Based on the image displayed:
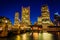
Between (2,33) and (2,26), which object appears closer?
(2,33)

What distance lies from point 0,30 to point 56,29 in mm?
34175

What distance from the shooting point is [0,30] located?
126 feet

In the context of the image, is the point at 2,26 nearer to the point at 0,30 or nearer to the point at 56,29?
the point at 0,30

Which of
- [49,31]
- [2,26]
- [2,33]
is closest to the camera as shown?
[2,33]

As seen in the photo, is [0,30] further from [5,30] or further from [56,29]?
[56,29]

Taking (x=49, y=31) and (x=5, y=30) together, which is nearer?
(x=5, y=30)

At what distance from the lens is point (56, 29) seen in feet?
225

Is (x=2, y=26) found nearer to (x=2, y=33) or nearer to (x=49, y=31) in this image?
(x=2, y=33)

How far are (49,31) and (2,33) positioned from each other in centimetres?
3405

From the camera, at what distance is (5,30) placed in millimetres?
37594

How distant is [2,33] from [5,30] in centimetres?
104

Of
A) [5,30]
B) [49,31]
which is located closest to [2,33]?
[5,30]

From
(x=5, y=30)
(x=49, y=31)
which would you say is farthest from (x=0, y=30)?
(x=49, y=31)

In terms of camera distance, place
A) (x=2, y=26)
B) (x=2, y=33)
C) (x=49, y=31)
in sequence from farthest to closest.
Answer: (x=49, y=31) → (x=2, y=26) → (x=2, y=33)
